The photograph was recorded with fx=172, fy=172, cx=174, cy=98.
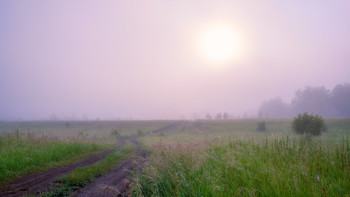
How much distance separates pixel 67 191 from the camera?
580 cm

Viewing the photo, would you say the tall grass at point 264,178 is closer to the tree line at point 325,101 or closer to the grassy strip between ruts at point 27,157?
the grassy strip between ruts at point 27,157

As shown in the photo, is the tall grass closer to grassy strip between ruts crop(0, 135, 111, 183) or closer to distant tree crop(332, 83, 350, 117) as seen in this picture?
grassy strip between ruts crop(0, 135, 111, 183)

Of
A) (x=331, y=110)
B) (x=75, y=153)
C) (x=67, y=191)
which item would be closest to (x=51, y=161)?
(x=75, y=153)

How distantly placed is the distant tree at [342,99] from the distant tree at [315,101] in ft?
14.5

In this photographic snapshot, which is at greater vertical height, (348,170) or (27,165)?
(348,170)

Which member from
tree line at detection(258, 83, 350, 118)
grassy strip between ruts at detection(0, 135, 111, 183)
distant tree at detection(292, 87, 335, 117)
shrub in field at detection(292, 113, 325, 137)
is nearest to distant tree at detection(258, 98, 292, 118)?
tree line at detection(258, 83, 350, 118)

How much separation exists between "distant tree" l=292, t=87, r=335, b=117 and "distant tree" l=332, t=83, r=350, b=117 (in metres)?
4.41

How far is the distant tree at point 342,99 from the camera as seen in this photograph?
4195 inches

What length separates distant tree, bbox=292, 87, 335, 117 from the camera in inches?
4702

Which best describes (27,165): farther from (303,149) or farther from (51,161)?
(303,149)

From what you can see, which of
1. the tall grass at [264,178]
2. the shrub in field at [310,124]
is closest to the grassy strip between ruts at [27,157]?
the tall grass at [264,178]

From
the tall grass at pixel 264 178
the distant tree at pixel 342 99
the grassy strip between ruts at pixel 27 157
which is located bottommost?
the grassy strip between ruts at pixel 27 157

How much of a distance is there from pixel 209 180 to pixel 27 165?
964cm

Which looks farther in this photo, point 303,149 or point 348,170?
point 303,149
